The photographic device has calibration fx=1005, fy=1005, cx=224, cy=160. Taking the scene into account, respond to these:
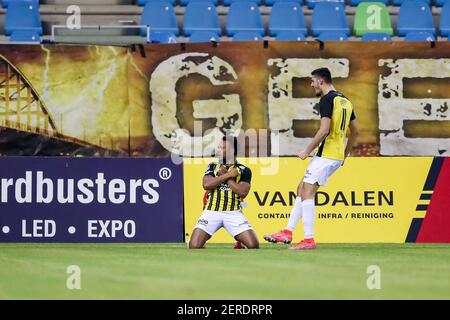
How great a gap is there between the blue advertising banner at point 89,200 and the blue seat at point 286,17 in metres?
6.29

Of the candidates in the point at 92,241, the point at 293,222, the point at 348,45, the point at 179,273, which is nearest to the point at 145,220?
the point at 92,241

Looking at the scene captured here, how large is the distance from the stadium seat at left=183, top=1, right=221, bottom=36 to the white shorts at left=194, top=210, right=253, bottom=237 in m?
7.89

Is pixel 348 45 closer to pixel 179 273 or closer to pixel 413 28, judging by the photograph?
pixel 413 28

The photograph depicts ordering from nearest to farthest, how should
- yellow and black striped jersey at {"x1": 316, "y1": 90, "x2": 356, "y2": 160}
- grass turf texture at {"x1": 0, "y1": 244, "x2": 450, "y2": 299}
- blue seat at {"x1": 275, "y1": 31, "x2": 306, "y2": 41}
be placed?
grass turf texture at {"x1": 0, "y1": 244, "x2": 450, "y2": 299}, yellow and black striped jersey at {"x1": 316, "y1": 90, "x2": 356, "y2": 160}, blue seat at {"x1": 275, "y1": 31, "x2": 306, "y2": 41}

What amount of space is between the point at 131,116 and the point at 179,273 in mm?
7598

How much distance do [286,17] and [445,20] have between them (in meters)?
3.27

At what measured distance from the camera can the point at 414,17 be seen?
20.7m

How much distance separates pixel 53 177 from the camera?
583 inches

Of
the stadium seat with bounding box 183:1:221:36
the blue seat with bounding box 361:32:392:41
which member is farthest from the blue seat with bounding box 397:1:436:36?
the stadium seat with bounding box 183:1:221:36

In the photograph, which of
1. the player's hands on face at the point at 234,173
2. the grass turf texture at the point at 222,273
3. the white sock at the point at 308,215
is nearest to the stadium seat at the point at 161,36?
the player's hands on face at the point at 234,173

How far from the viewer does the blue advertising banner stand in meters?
14.7

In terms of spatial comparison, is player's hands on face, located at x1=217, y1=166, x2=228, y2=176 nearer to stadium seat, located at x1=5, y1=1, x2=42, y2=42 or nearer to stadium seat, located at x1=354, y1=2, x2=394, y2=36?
stadium seat, located at x1=5, y1=1, x2=42, y2=42

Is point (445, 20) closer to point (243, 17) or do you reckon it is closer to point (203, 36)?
point (243, 17)

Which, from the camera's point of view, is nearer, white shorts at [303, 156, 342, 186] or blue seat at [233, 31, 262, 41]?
white shorts at [303, 156, 342, 186]
